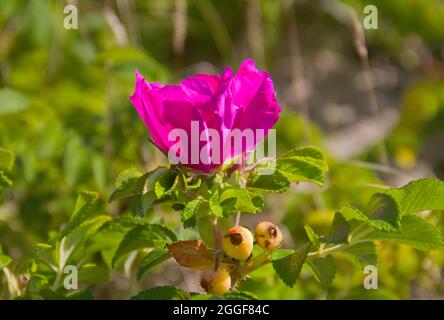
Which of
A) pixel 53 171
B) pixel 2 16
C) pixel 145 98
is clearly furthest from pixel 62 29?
pixel 145 98

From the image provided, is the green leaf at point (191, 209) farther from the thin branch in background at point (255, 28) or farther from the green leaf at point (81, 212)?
the thin branch in background at point (255, 28)

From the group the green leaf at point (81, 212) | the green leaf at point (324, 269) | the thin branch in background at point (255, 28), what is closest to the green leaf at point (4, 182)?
the green leaf at point (81, 212)

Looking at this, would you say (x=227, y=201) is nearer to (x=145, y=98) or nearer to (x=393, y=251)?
(x=145, y=98)

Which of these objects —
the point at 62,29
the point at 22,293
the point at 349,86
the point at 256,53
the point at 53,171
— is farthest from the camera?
the point at 349,86

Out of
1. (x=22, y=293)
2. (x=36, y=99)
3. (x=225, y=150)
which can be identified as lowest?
(x=22, y=293)

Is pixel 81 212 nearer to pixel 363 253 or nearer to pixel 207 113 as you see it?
pixel 207 113

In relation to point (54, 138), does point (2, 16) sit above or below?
above

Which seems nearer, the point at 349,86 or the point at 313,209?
the point at 313,209
